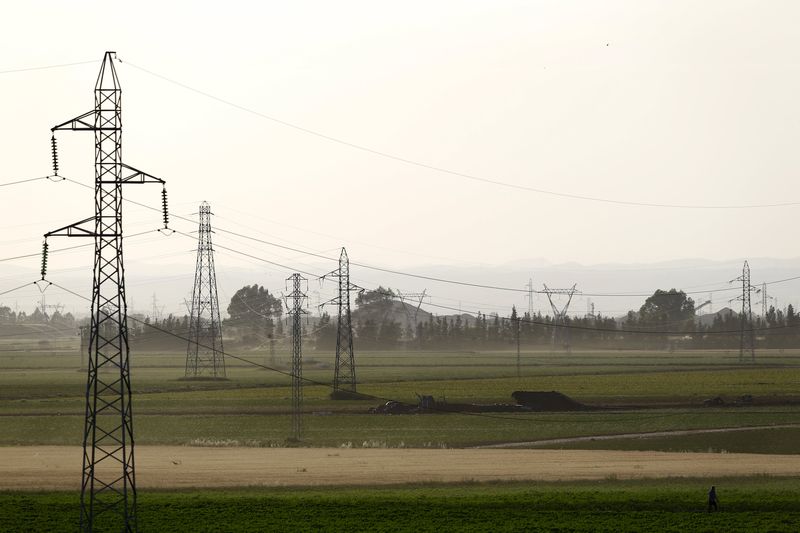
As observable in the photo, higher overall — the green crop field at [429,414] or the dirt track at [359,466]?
the green crop field at [429,414]

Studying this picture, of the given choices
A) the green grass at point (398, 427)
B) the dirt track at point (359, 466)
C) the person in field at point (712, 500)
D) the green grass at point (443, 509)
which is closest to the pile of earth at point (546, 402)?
the green grass at point (398, 427)

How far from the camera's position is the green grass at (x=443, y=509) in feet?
142

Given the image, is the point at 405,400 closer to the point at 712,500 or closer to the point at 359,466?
the point at 359,466

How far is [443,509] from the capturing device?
4622 centimetres

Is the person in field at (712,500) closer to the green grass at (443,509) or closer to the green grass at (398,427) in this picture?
the green grass at (443,509)

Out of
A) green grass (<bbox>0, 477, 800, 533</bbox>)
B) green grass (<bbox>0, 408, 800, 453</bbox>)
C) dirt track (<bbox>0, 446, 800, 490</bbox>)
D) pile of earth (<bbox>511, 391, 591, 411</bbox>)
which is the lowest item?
green grass (<bbox>0, 477, 800, 533</bbox>)

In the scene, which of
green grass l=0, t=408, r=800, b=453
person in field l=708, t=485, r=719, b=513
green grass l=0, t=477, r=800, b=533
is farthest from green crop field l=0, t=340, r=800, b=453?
person in field l=708, t=485, r=719, b=513

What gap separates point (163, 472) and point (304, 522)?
1541cm

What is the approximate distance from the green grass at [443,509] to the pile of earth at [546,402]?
4514cm

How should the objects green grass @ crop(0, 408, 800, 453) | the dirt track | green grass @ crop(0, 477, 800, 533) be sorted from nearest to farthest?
green grass @ crop(0, 477, 800, 533) < the dirt track < green grass @ crop(0, 408, 800, 453)

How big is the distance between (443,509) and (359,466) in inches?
514

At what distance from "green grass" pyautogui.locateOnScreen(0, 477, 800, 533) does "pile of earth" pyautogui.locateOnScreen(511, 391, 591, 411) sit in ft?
148

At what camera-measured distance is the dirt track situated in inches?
2119

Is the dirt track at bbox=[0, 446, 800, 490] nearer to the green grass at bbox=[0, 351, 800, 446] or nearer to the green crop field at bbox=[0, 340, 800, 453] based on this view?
the green crop field at bbox=[0, 340, 800, 453]
